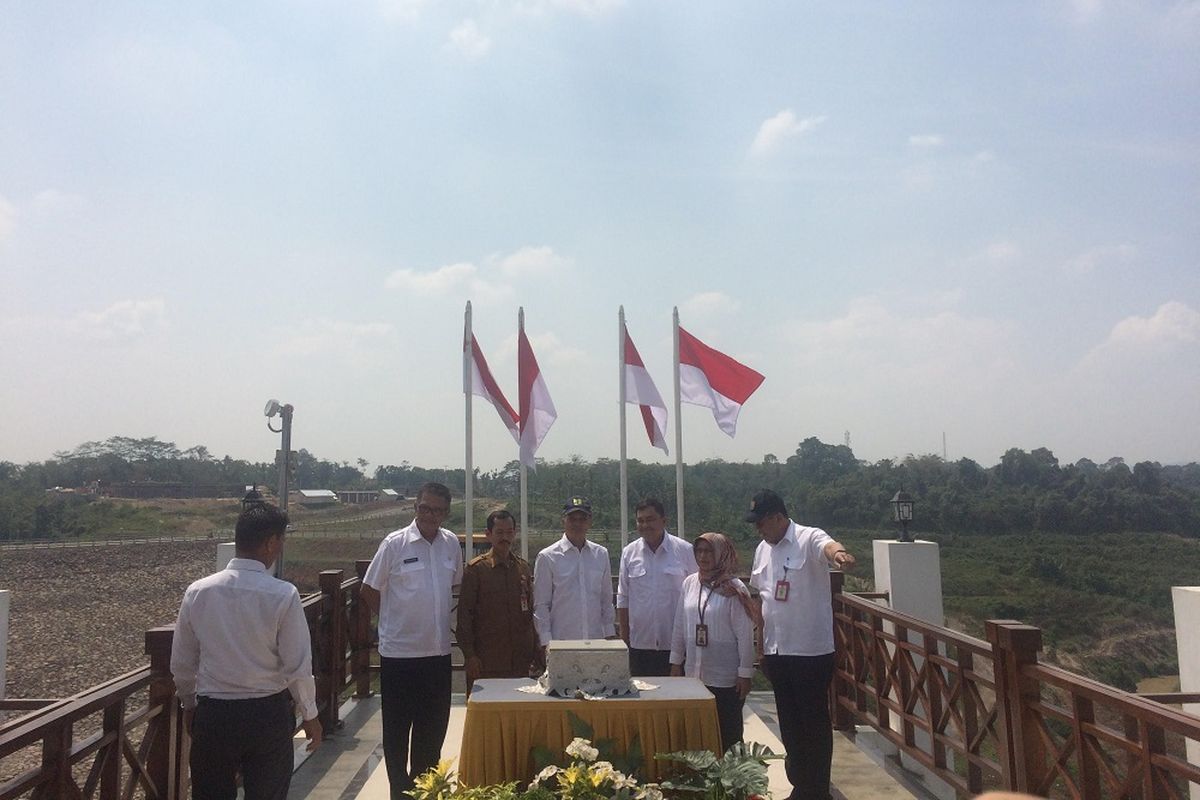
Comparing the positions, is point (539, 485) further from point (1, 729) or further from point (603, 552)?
point (1, 729)

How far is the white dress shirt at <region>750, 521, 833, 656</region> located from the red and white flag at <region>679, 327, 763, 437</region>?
338 centimetres

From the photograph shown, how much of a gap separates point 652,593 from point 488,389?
323 centimetres

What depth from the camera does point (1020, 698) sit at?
10.1 ft

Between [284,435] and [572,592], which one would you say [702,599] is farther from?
[284,435]

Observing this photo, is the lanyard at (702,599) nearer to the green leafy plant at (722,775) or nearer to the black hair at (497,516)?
the green leafy plant at (722,775)

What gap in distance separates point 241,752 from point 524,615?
1683mm

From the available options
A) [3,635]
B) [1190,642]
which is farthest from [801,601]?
[3,635]

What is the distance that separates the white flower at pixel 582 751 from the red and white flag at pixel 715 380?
4555 millimetres

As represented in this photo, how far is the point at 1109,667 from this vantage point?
26.7 m

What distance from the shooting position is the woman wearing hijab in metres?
3.65

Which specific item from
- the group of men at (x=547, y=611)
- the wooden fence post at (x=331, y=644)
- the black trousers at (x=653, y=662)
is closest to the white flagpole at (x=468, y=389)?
the wooden fence post at (x=331, y=644)

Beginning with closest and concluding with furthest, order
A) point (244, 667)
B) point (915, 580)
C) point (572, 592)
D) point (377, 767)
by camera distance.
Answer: point (244, 667)
point (572, 592)
point (377, 767)
point (915, 580)

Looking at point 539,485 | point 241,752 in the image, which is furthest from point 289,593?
point 539,485

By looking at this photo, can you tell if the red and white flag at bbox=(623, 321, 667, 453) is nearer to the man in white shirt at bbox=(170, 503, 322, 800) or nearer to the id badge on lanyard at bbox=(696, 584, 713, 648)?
the id badge on lanyard at bbox=(696, 584, 713, 648)
